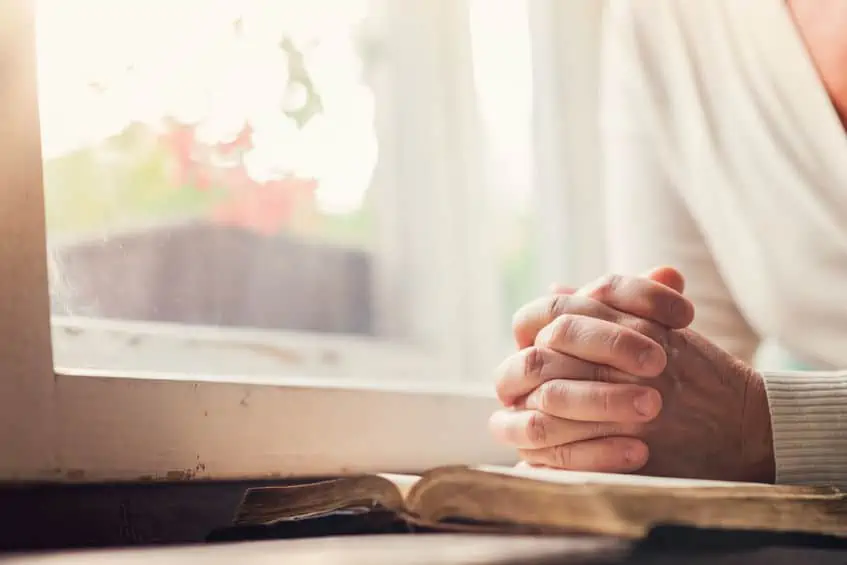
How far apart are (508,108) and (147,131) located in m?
0.57

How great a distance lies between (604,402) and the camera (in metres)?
0.57

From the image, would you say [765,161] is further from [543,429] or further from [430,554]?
[430,554]

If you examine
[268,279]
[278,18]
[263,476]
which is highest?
[278,18]

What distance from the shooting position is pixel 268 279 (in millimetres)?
901

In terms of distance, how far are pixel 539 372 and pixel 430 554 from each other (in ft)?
1.13

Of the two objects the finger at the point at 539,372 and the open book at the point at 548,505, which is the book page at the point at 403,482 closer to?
the open book at the point at 548,505

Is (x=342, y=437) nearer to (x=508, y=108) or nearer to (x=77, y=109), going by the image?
(x=77, y=109)

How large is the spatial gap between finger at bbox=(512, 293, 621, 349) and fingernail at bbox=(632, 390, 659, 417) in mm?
70

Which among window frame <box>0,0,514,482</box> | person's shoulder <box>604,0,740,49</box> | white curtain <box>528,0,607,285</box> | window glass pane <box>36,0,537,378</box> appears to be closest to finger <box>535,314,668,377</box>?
window frame <box>0,0,514,482</box>

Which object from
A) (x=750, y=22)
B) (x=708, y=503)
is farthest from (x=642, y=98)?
(x=708, y=503)

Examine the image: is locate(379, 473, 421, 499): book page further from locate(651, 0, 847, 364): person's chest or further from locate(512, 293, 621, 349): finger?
locate(651, 0, 847, 364): person's chest

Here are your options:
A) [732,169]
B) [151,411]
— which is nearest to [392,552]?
[151,411]

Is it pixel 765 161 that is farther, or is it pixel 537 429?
pixel 765 161

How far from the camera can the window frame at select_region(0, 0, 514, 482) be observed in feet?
1.45
